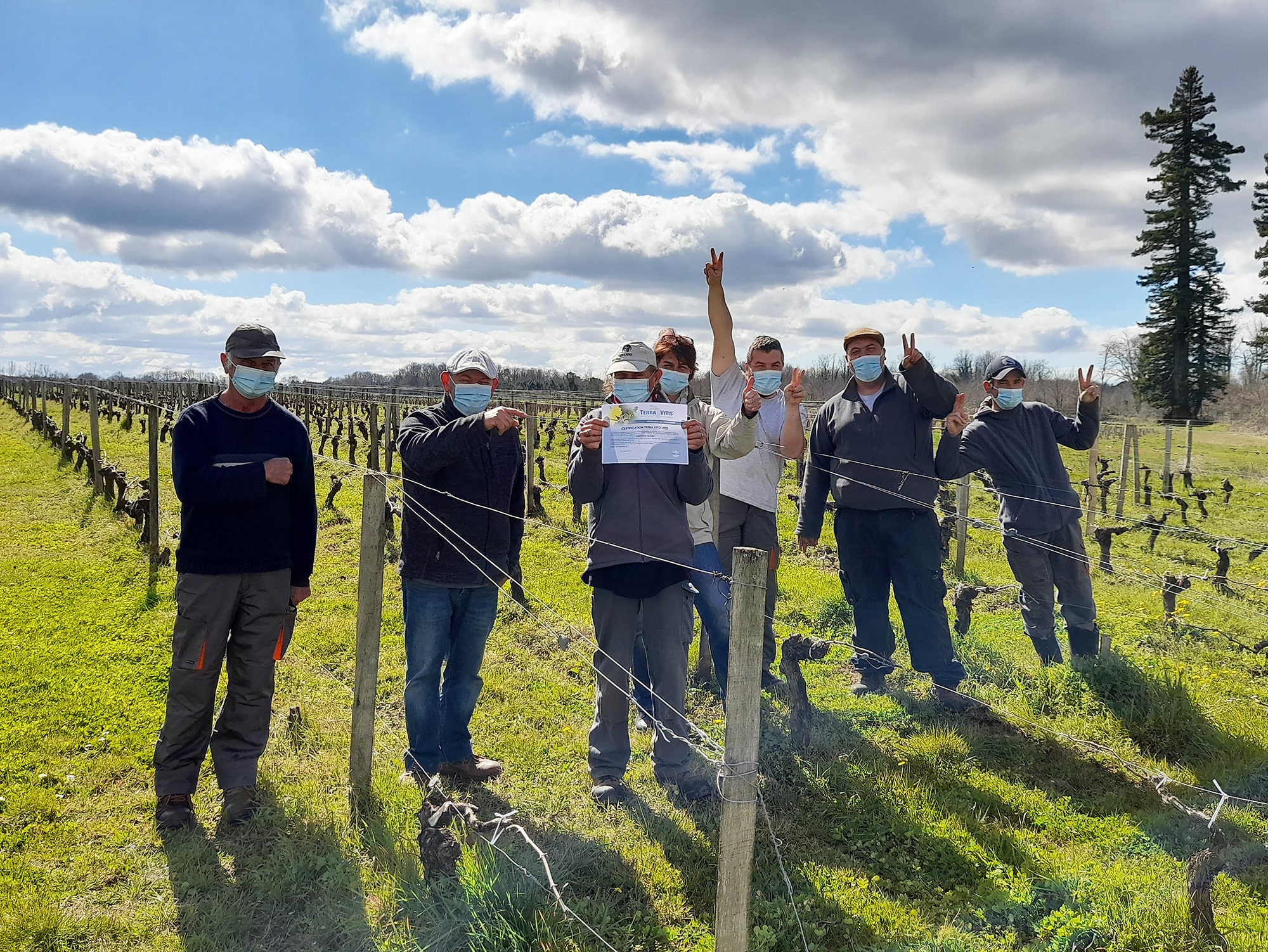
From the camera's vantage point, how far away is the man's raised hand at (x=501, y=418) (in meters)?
3.17

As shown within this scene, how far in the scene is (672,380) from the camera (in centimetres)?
364

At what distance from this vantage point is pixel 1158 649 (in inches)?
236

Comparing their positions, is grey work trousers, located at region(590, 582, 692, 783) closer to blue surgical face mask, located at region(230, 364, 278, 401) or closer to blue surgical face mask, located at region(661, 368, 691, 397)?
blue surgical face mask, located at region(661, 368, 691, 397)

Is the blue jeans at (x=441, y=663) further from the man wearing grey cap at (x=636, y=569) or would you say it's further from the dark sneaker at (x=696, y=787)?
the dark sneaker at (x=696, y=787)

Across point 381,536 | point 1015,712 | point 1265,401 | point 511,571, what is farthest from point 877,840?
point 1265,401

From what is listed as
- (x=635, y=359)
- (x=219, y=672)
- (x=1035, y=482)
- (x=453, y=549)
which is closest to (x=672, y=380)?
(x=635, y=359)

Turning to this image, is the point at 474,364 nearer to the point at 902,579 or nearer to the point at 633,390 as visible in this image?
the point at 633,390

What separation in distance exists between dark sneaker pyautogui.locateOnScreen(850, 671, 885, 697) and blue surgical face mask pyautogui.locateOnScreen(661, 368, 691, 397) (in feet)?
8.23

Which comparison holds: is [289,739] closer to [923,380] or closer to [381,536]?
[381,536]

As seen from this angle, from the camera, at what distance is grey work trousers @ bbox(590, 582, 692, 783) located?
3.51 metres

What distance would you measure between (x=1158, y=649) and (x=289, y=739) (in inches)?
243

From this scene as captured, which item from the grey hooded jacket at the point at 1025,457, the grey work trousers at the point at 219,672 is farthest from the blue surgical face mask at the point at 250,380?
the grey hooded jacket at the point at 1025,457

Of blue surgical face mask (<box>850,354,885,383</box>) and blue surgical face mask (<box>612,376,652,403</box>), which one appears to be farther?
blue surgical face mask (<box>850,354,885,383</box>)

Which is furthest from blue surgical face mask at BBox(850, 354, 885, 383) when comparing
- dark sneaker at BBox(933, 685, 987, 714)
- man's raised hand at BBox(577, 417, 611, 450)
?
man's raised hand at BBox(577, 417, 611, 450)
